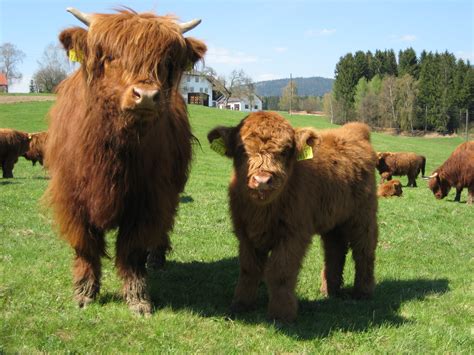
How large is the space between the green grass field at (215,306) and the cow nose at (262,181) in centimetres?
129

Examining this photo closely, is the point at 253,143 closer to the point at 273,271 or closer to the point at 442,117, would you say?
the point at 273,271

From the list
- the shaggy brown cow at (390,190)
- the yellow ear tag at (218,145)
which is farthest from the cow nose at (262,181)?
the shaggy brown cow at (390,190)

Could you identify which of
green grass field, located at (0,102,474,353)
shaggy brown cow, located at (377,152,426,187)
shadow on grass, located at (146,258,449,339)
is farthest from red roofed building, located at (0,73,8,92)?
shadow on grass, located at (146,258,449,339)

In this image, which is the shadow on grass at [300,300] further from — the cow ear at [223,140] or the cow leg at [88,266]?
the cow ear at [223,140]

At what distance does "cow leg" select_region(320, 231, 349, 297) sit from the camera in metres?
5.96

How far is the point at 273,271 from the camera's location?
4668 millimetres

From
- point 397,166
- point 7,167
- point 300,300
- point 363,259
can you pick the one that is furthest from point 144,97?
point 397,166

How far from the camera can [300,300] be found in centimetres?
565

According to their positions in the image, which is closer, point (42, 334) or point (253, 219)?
point (42, 334)

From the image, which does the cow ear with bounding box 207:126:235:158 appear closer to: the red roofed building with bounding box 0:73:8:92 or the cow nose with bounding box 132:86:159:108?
the cow nose with bounding box 132:86:159:108

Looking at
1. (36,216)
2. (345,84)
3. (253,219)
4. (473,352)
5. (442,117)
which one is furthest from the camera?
(345,84)

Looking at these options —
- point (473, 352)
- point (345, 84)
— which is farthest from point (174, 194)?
point (345, 84)

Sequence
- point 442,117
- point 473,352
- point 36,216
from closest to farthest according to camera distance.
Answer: point 473,352
point 36,216
point 442,117

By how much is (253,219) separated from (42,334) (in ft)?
6.69
